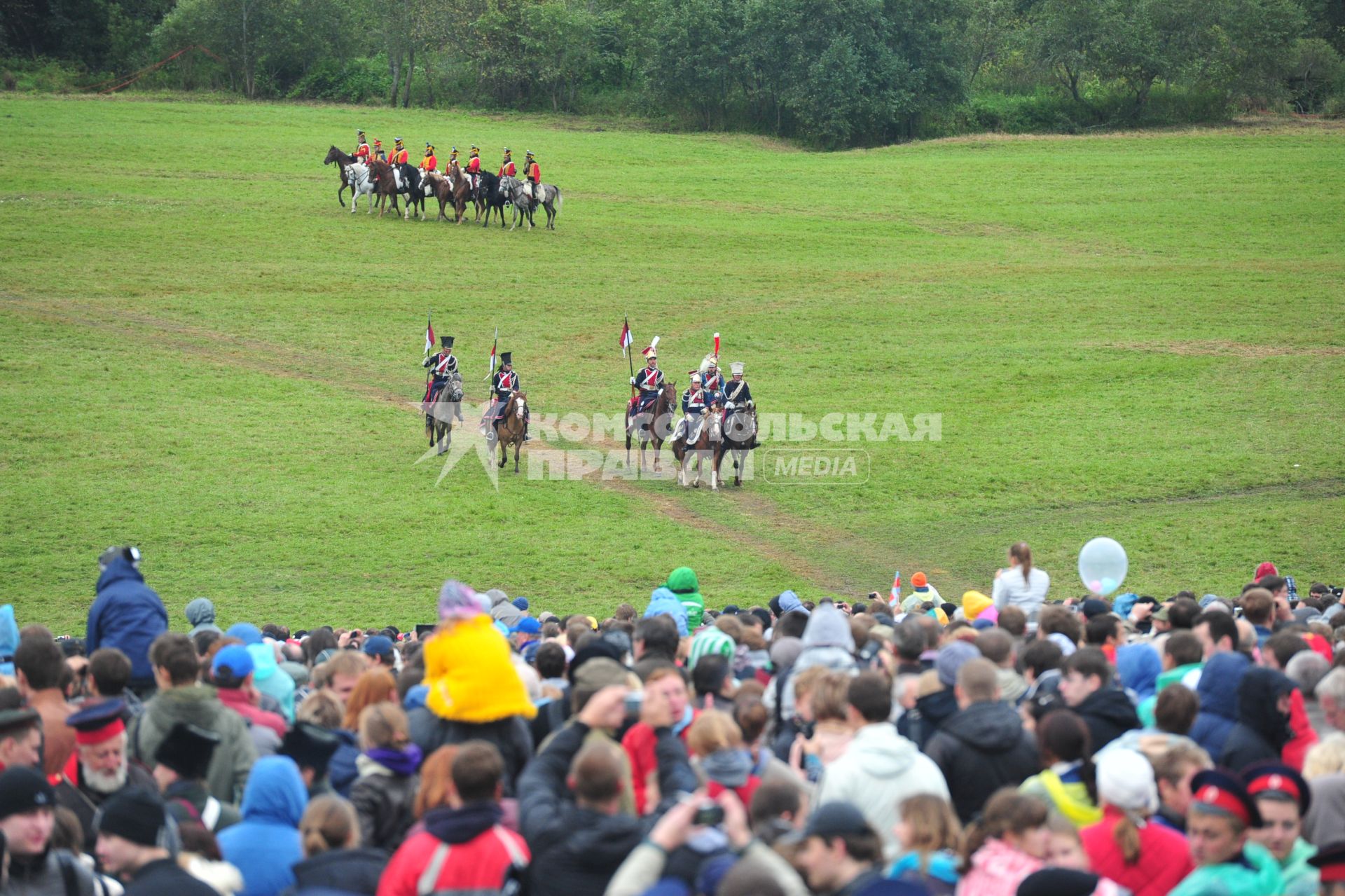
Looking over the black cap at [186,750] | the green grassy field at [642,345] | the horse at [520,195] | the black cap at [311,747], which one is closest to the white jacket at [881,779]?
the black cap at [311,747]

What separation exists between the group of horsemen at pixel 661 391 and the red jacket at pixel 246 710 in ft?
48.8

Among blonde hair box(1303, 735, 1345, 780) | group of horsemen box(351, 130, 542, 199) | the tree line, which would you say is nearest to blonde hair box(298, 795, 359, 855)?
blonde hair box(1303, 735, 1345, 780)

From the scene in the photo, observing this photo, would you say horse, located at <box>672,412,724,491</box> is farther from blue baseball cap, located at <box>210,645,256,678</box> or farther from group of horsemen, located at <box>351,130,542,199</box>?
group of horsemen, located at <box>351,130,542,199</box>

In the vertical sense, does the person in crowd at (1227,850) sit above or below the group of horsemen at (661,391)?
above

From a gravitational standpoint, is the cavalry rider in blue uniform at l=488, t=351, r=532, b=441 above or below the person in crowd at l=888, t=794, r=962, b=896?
below

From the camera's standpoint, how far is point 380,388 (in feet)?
91.1

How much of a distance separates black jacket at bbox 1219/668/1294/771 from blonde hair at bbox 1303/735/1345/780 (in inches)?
17.8

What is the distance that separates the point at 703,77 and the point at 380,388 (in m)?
37.8

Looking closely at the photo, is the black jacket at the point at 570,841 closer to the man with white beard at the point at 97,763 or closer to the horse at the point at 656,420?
the man with white beard at the point at 97,763

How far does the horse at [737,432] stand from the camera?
22078 mm

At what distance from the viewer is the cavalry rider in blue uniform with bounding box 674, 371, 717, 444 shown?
71.7 feet

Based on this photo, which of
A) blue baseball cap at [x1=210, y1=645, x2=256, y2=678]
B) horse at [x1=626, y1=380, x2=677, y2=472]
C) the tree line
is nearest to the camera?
blue baseball cap at [x1=210, y1=645, x2=256, y2=678]

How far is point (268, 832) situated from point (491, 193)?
118 feet

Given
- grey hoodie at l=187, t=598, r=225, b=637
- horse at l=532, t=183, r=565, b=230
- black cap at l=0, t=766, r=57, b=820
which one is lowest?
grey hoodie at l=187, t=598, r=225, b=637
